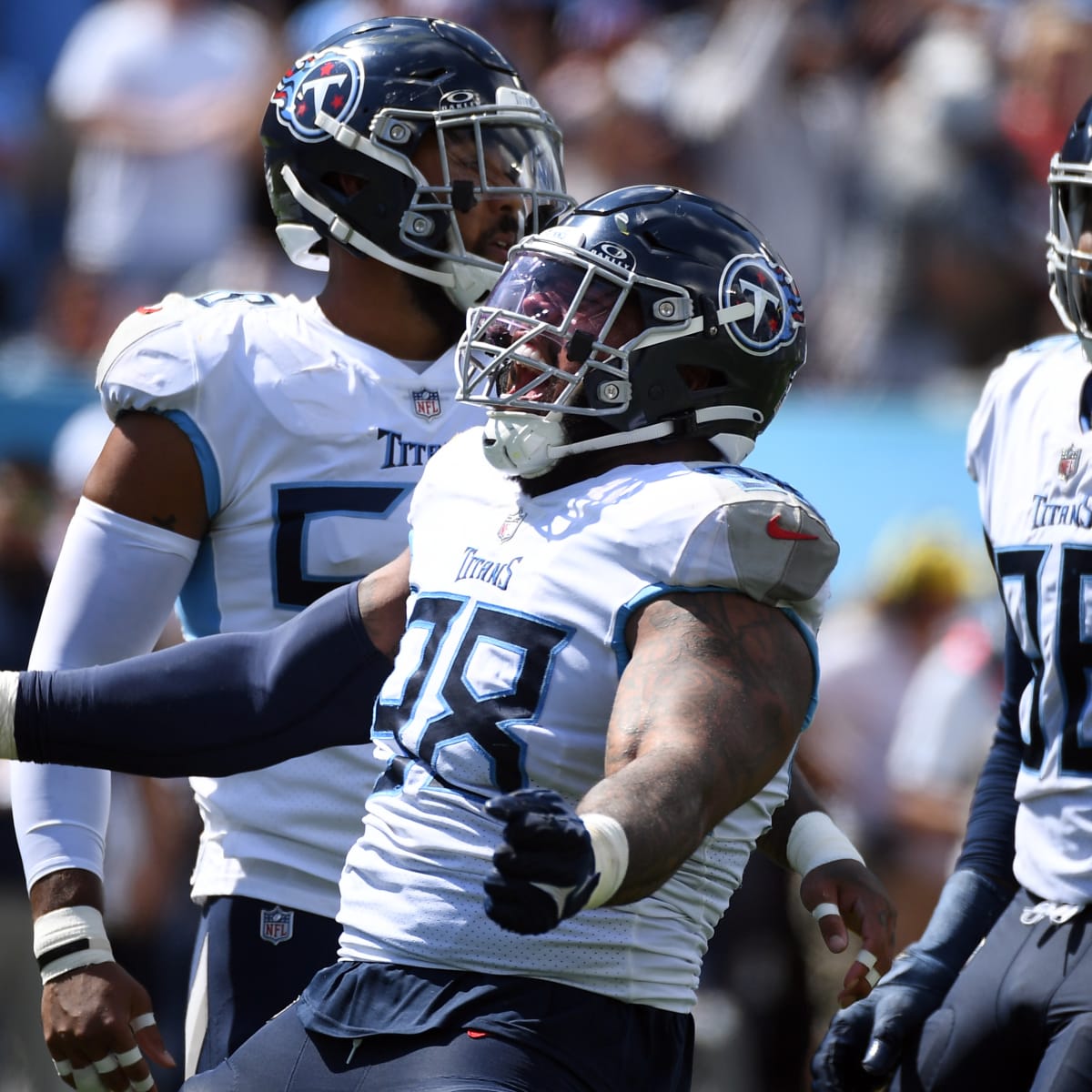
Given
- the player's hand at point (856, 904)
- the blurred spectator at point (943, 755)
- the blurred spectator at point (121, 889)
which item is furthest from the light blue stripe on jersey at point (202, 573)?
the blurred spectator at point (943, 755)

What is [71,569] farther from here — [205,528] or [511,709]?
[511,709]

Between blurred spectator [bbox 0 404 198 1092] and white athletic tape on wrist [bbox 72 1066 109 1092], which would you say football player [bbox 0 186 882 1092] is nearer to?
white athletic tape on wrist [bbox 72 1066 109 1092]

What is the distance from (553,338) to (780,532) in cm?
45

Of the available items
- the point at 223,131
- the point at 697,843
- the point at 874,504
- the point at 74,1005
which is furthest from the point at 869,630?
the point at 697,843

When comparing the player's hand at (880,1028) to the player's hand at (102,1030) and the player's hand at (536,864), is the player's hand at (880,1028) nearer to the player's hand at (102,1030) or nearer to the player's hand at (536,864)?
the player's hand at (102,1030)

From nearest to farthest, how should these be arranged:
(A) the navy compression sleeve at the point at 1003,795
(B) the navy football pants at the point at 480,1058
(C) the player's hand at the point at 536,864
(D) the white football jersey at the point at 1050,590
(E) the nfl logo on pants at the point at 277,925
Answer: (C) the player's hand at the point at 536,864 → (B) the navy football pants at the point at 480,1058 → (D) the white football jersey at the point at 1050,590 → (E) the nfl logo on pants at the point at 277,925 → (A) the navy compression sleeve at the point at 1003,795

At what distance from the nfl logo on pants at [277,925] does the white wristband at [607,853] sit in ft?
3.92

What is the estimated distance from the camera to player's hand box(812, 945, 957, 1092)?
10.6 feet

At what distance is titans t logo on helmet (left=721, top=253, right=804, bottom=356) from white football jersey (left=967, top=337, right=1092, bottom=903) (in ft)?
1.83

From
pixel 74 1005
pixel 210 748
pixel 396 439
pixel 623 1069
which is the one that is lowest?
pixel 74 1005

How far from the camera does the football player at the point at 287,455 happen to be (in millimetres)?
3225

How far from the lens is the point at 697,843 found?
2268 mm

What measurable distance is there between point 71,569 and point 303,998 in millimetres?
989

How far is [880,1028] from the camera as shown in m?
3.23
